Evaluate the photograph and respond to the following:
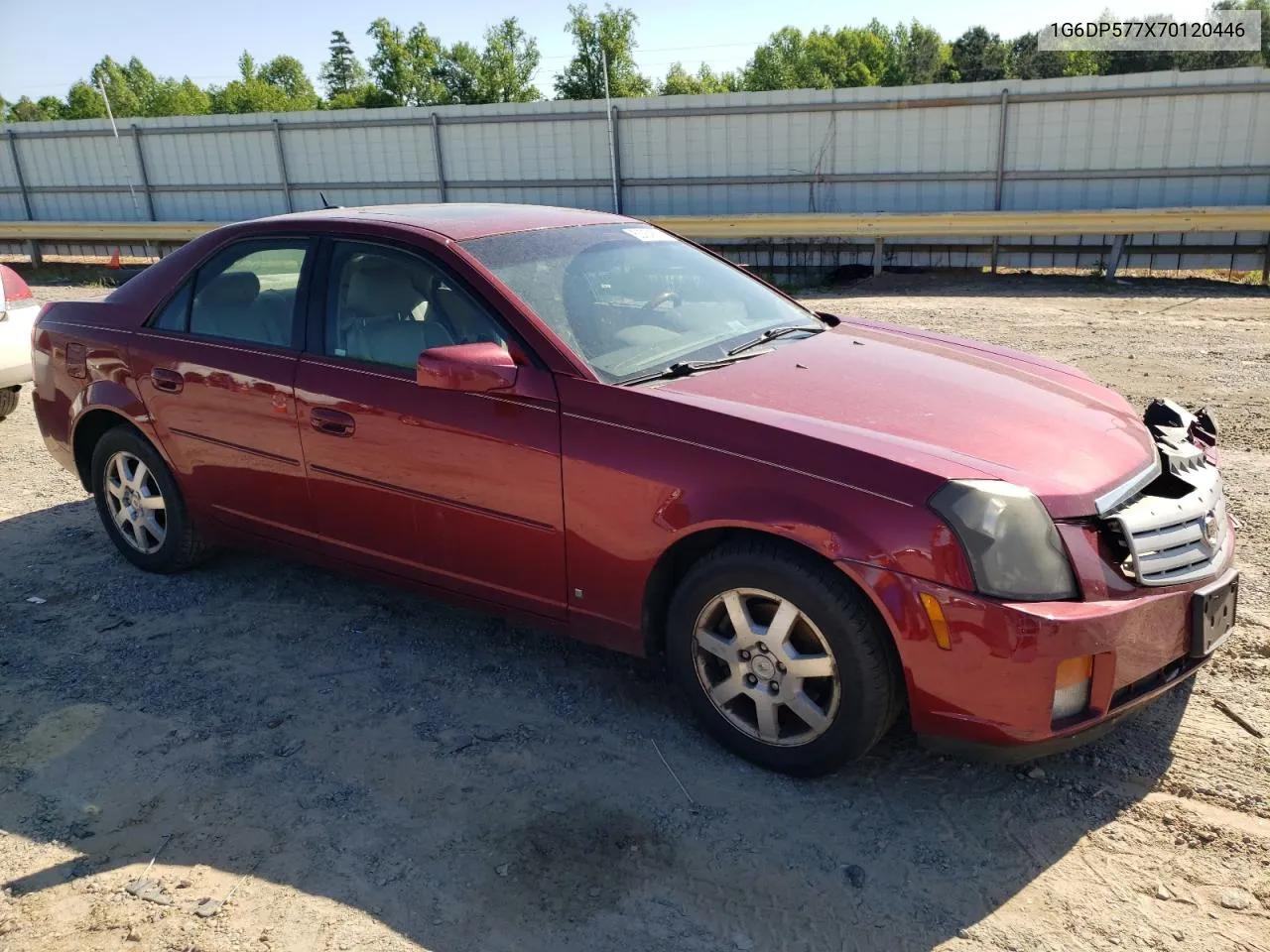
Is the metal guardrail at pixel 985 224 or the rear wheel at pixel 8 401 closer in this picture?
the rear wheel at pixel 8 401

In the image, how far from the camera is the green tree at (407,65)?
65.1m

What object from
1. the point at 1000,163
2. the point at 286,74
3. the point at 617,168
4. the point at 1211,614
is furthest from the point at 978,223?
the point at 286,74

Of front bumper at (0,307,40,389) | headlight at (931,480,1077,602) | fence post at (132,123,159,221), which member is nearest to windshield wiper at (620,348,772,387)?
headlight at (931,480,1077,602)

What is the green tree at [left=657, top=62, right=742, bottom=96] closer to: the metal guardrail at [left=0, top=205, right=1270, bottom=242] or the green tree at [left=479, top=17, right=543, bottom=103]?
the green tree at [left=479, top=17, right=543, bottom=103]

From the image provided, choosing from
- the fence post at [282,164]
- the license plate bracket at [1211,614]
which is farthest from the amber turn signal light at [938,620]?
the fence post at [282,164]

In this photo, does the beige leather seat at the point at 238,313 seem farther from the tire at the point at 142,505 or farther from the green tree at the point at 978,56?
the green tree at the point at 978,56

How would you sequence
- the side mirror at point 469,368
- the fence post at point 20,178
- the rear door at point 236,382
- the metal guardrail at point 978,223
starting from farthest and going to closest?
the fence post at point 20,178 → the metal guardrail at point 978,223 → the rear door at point 236,382 → the side mirror at point 469,368

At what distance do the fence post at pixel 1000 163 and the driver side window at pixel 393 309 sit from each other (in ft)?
43.1

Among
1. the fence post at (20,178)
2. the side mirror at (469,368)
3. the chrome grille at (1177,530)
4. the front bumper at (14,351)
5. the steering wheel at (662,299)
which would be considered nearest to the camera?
the chrome grille at (1177,530)

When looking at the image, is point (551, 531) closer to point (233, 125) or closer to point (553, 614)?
point (553, 614)

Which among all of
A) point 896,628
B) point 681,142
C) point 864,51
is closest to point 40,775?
point 896,628

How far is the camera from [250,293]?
4215 millimetres

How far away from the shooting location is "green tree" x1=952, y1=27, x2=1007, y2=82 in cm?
7011

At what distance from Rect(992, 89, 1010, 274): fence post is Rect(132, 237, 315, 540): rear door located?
13151 mm
